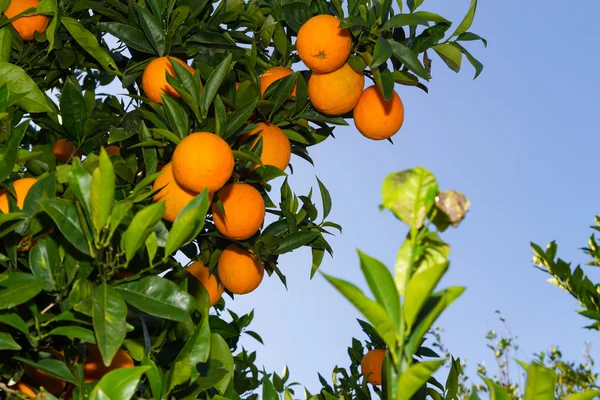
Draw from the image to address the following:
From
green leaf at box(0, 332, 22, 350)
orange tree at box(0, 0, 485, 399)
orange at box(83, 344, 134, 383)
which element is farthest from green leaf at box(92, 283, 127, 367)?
orange at box(83, 344, 134, 383)

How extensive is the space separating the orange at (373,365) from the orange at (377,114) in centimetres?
78

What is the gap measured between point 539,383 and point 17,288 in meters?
0.88

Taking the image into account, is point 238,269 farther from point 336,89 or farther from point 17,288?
point 17,288

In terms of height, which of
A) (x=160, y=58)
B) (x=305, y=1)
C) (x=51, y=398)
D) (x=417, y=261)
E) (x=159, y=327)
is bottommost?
(x=159, y=327)

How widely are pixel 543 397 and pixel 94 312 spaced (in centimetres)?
72

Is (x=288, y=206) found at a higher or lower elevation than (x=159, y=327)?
higher

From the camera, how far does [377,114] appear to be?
1957 mm

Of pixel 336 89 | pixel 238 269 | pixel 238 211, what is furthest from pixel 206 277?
pixel 336 89

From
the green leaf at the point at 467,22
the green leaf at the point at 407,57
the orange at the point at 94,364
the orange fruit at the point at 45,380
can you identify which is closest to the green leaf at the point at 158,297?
the orange at the point at 94,364

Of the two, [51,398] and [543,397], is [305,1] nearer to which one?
[51,398]

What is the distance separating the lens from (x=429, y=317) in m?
0.69

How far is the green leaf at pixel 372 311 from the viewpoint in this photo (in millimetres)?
681

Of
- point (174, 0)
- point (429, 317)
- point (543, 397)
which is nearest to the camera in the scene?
point (429, 317)

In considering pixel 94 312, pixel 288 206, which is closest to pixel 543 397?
pixel 94 312
